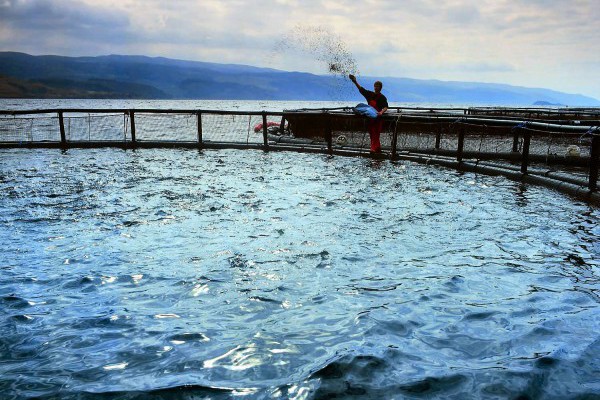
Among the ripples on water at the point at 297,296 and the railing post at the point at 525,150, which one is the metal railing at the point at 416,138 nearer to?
the railing post at the point at 525,150

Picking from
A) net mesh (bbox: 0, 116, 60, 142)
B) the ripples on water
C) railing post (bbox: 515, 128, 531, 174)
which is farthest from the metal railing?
the ripples on water

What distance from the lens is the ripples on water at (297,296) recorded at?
11.4 feet

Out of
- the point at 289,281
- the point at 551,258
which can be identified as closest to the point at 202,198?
the point at 289,281

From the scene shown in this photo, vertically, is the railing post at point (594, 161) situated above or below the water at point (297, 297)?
above

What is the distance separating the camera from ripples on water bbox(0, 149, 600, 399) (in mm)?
3479

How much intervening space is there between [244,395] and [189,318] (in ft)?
4.26

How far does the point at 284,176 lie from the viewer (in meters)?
12.8

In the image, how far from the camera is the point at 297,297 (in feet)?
15.9

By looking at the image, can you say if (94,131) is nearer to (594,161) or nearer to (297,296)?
(594,161)

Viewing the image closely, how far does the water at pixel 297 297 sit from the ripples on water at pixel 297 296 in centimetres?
2

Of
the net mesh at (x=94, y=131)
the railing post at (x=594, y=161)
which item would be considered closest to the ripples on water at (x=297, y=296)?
the railing post at (x=594, y=161)

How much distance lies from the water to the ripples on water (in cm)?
2

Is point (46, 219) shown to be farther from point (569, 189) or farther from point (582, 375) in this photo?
point (569, 189)

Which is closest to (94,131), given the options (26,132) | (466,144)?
(26,132)
